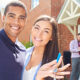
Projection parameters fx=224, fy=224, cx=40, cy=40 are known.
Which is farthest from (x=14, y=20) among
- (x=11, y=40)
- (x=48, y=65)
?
(x=48, y=65)

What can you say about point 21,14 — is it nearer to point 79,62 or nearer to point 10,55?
point 10,55

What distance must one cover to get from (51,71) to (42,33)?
0.48 feet

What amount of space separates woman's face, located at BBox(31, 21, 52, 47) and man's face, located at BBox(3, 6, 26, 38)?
0.18ft

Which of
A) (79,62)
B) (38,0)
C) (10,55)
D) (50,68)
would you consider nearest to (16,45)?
(10,55)

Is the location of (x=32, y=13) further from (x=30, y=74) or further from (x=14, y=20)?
(x=30, y=74)

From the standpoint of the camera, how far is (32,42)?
90cm

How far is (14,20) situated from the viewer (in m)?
0.82

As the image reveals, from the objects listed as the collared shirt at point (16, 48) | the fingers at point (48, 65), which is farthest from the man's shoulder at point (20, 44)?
the fingers at point (48, 65)

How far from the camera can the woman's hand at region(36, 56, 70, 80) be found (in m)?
0.83

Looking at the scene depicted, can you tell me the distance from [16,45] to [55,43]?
15 cm

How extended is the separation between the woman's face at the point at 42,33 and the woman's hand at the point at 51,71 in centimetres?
9

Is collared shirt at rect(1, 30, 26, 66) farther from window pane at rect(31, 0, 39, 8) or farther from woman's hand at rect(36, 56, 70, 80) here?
window pane at rect(31, 0, 39, 8)

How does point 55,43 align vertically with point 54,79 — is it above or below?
above

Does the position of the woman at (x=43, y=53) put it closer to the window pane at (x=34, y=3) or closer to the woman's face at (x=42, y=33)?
the woman's face at (x=42, y=33)
